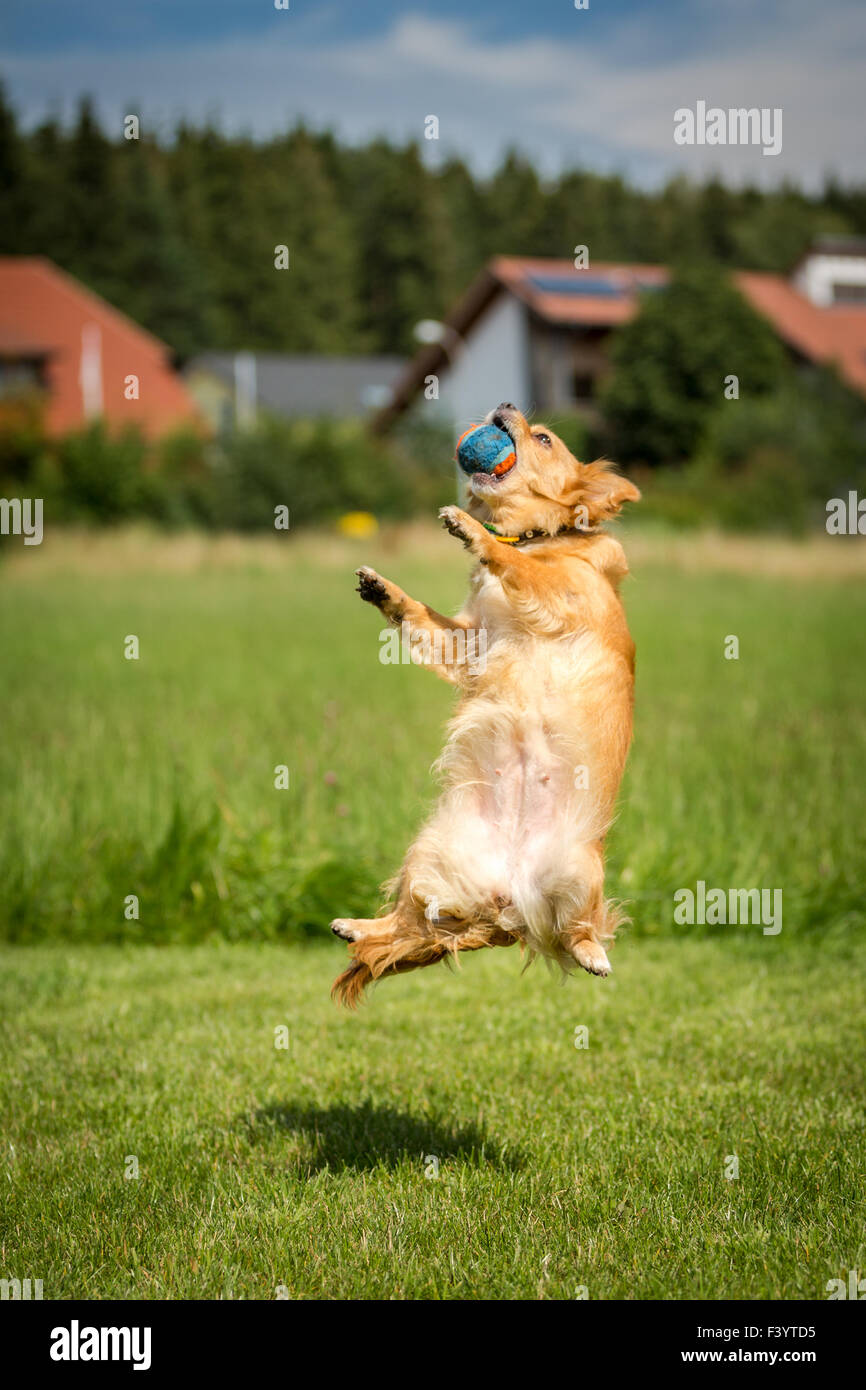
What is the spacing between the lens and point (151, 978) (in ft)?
23.2

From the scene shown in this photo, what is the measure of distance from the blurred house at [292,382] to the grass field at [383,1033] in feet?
170

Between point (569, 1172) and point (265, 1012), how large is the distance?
88.5 inches

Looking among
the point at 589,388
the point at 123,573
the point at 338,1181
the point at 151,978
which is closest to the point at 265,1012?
the point at 151,978

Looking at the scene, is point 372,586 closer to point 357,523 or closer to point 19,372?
point 357,523

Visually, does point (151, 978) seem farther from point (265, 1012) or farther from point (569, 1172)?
point (569, 1172)

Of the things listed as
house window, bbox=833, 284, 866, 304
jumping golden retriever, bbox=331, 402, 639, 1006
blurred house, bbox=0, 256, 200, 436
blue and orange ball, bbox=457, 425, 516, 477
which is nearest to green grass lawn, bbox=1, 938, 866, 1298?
jumping golden retriever, bbox=331, 402, 639, 1006

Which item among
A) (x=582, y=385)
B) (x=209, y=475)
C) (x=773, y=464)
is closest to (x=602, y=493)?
(x=773, y=464)

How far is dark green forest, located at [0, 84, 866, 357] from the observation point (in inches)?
2557

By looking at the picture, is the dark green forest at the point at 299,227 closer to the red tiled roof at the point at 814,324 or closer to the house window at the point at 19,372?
the red tiled roof at the point at 814,324

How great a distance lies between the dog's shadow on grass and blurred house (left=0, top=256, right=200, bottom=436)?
44111mm

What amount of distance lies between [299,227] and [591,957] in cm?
7180

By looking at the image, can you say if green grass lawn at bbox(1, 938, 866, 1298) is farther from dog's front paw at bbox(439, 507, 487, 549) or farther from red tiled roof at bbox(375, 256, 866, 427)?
red tiled roof at bbox(375, 256, 866, 427)

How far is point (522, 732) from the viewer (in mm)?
4082
